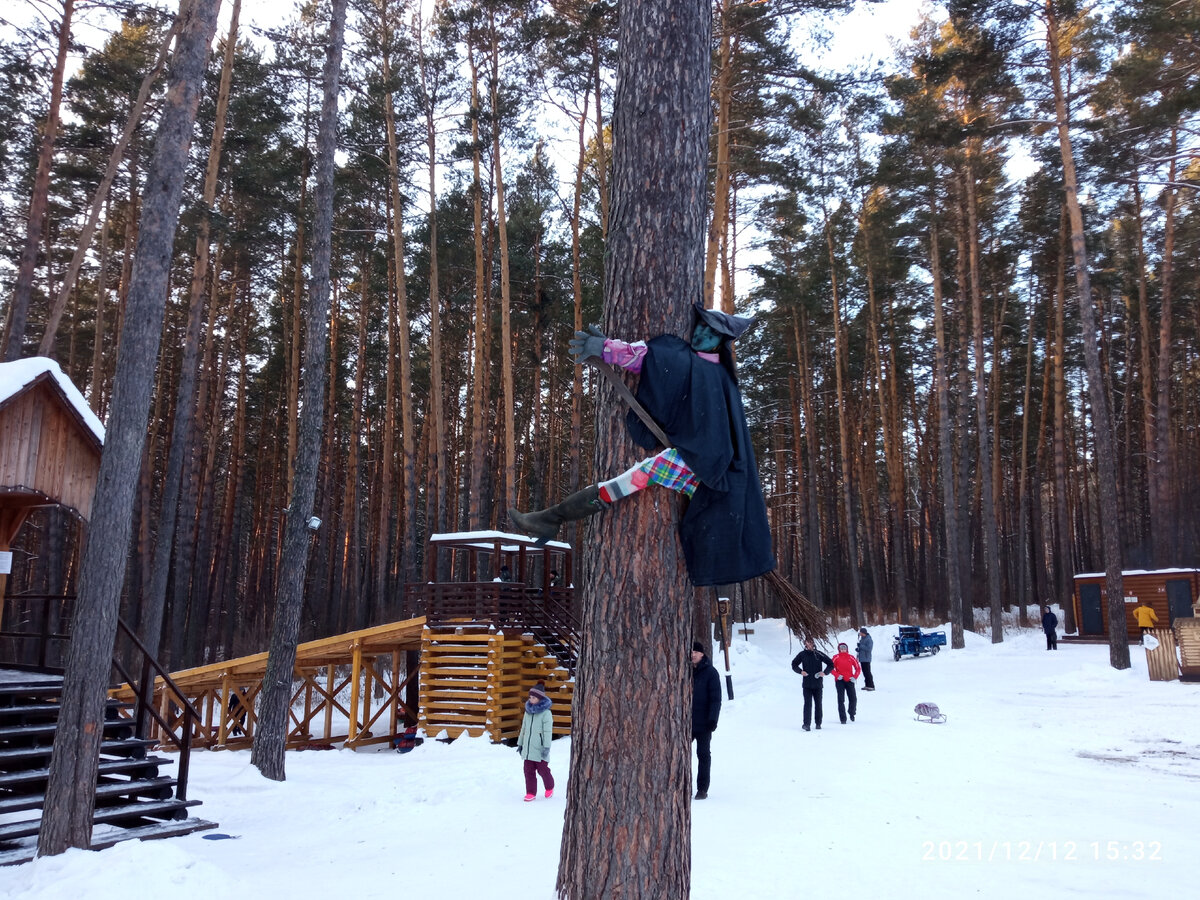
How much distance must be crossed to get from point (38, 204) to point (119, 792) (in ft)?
38.6

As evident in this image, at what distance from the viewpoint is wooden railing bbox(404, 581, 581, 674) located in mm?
15680

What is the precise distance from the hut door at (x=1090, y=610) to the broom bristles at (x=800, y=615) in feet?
82.6

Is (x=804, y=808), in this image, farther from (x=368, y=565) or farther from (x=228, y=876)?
(x=368, y=565)

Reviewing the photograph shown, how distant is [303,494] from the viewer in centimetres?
1105

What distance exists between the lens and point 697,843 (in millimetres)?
6762

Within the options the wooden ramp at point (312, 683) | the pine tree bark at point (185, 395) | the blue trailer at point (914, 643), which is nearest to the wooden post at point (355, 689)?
the wooden ramp at point (312, 683)

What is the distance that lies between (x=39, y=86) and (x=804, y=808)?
1841 centimetres

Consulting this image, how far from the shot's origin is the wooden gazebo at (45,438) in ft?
30.7

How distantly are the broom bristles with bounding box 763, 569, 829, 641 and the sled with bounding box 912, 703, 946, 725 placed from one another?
414 inches

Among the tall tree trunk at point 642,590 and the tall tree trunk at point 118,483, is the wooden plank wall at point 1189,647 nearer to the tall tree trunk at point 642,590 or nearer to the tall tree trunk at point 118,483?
the tall tree trunk at point 642,590

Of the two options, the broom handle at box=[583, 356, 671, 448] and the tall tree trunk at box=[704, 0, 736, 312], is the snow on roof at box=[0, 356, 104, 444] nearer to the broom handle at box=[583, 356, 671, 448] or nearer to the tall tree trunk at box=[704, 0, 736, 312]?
the broom handle at box=[583, 356, 671, 448]

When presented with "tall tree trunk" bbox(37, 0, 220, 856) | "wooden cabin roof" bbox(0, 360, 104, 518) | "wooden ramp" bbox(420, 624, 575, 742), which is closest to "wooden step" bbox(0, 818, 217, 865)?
"tall tree trunk" bbox(37, 0, 220, 856)

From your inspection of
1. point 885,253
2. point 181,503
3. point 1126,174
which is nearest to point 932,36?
point 885,253

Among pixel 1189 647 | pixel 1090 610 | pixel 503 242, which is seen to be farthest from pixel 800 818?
pixel 1090 610
